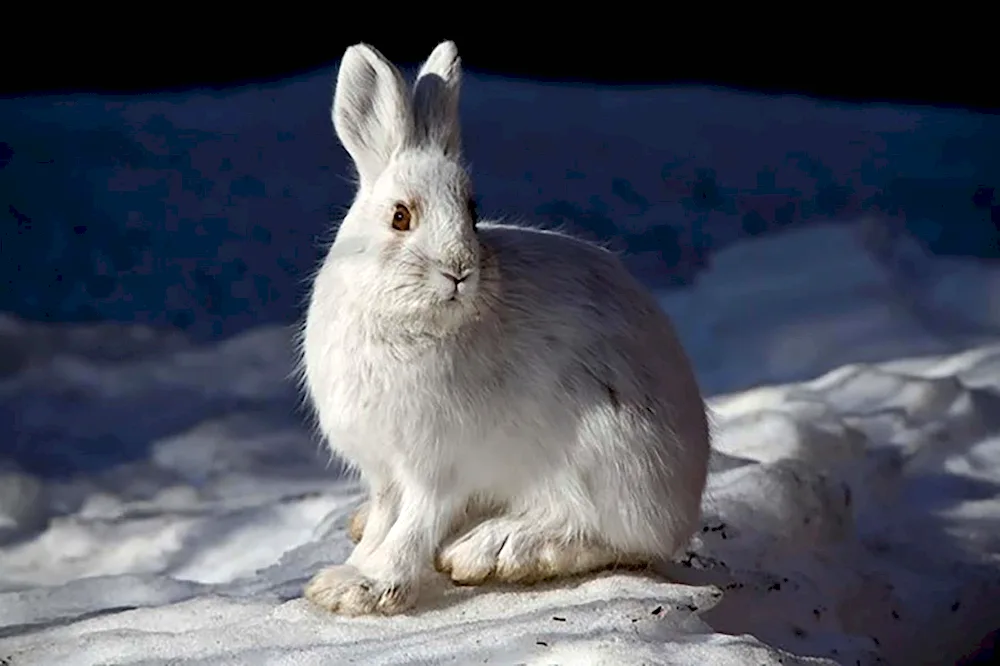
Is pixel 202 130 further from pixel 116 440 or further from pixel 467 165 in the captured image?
pixel 467 165

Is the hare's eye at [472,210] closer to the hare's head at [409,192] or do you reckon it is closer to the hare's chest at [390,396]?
the hare's head at [409,192]

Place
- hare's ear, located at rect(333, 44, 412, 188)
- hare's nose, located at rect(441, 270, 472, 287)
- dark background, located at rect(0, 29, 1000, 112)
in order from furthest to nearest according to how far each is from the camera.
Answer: dark background, located at rect(0, 29, 1000, 112)
hare's ear, located at rect(333, 44, 412, 188)
hare's nose, located at rect(441, 270, 472, 287)

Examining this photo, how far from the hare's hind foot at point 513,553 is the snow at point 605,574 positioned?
3cm

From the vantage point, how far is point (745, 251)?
4.96m

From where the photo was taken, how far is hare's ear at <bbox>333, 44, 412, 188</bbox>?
197cm

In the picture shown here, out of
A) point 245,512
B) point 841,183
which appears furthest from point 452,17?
point 245,512

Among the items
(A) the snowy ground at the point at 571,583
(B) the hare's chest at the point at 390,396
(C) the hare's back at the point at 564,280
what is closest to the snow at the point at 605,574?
(A) the snowy ground at the point at 571,583

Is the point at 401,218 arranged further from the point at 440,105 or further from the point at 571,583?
the point at 571,583

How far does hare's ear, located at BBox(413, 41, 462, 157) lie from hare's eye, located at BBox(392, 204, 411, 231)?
0.12 metres

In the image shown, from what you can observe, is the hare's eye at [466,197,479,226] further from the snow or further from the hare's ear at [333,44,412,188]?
the snow

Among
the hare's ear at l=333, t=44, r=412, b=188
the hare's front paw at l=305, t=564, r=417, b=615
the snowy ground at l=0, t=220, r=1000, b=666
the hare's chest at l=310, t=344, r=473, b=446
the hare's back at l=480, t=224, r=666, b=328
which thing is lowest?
the snowy ground at l=0, t=220, r=1000, b=666

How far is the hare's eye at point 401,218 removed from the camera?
6.32 feet

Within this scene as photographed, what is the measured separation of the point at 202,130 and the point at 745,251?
6.68ft

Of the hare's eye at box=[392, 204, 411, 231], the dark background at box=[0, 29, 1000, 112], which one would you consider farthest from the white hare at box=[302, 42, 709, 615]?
the dark background at box=[0, 29, 1000, 112]
